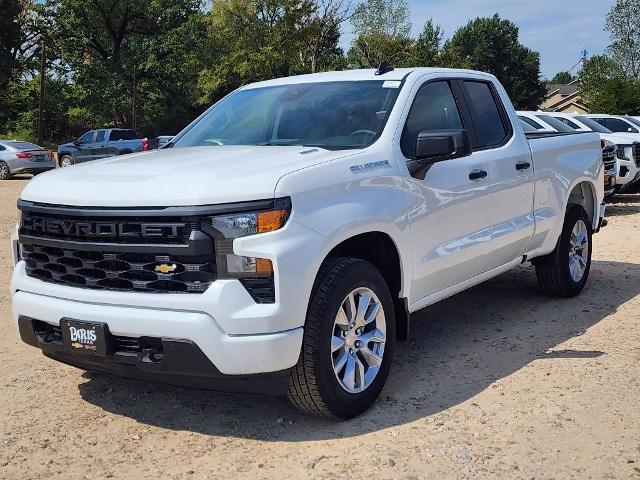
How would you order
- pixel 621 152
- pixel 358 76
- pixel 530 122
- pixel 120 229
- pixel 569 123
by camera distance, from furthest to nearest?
pixel 569 123 → pixel 621 152 → pixel 530 122 → pixel 358 76 → pixel 120 229

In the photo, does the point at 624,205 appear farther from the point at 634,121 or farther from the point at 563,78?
the point at 563,78

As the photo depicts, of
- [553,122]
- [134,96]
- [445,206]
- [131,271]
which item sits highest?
[134,96]

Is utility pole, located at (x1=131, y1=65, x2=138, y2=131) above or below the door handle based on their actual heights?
above

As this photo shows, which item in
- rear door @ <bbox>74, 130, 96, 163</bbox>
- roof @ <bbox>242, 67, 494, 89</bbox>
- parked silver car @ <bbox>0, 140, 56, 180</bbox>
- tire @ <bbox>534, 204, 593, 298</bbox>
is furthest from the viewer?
rear door @ <bbox>74, 130, 96, 163</bbox>

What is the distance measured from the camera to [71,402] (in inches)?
176

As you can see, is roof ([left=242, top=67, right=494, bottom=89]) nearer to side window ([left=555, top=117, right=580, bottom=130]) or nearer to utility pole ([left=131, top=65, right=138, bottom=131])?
side window ([left=555, top=117, right=580, bottom=130])

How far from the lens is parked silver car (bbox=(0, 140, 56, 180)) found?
2470cm

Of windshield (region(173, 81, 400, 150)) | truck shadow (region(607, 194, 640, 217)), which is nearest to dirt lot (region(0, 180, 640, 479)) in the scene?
windshield (region(173, 81, 400, 150))

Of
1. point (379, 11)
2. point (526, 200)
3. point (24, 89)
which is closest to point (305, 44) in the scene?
point (379, 11)

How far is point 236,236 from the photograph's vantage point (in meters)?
3.55

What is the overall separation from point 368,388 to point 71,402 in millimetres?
1777

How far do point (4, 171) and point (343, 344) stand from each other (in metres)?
23.6

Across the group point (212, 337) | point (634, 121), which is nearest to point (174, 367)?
point (212, 337)

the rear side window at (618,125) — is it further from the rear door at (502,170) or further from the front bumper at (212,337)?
the front bumper at (212,337)
